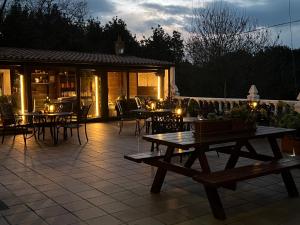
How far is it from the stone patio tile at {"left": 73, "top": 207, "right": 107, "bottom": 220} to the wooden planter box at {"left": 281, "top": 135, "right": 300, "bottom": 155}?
151 inches

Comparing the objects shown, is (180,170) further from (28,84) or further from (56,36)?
(56,36)

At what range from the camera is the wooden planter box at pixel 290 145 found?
6054 mm

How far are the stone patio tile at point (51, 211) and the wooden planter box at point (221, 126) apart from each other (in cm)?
161

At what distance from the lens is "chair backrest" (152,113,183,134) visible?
225 inches

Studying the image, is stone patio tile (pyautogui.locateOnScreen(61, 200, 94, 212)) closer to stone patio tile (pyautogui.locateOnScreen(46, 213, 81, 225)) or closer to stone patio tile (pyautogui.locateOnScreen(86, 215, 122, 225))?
stone patio tile (pyautogui.locateOnScreen(46, 213, 81, 225))

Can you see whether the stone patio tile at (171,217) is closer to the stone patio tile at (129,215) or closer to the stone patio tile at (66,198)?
the stone patio tile at (129,215)

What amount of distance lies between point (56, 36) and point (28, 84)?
1137cm

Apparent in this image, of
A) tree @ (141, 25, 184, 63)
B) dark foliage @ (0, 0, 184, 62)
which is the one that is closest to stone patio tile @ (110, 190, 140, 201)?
dark foliage @ (0, 0, 184, 62)

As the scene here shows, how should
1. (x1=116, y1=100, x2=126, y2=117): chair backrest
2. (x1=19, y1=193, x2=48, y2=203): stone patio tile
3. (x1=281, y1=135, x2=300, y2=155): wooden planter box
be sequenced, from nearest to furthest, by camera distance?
1. (x1=19, y1=193, x2=48, y2=203): stone patio tile
2. (x1=281, y1=135, x2=300, y2=155): wooden planter box
3. (x1=116, y1=100, x2=126, y2=117): chair backrest

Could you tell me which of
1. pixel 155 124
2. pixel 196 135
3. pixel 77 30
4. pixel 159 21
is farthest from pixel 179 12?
pixel 196 135

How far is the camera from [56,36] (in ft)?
70.1

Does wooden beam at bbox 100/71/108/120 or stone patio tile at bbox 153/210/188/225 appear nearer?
stone patio tile at bbox 153/210/188/225

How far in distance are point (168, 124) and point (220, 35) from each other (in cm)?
1409

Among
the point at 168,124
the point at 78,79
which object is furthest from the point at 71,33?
the point at 168,124
